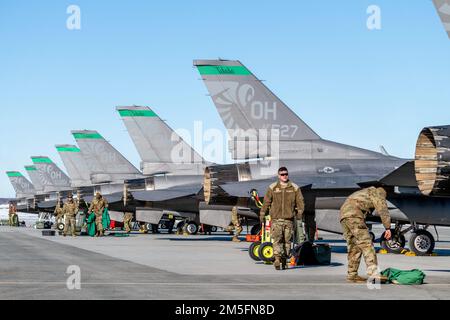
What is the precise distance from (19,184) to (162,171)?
54852 mm

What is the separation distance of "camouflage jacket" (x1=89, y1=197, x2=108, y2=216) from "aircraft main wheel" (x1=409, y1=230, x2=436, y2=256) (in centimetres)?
1784

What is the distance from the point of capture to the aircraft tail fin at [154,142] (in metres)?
39.4

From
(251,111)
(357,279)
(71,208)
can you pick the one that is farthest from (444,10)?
(71,208)

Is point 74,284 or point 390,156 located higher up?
point 390,156

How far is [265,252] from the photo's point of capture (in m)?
17.6

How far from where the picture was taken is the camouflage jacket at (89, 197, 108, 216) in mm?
36000

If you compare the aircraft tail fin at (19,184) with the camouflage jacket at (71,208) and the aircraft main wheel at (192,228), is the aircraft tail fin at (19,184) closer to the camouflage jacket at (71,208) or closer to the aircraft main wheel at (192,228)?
the aircraft main wheel at (192,228)

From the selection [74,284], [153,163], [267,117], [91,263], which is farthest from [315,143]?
[153,163]

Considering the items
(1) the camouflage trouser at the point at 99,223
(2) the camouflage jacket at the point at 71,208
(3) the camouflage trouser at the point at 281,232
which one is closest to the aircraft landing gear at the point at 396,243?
(3) the camouflage trouser at the point at 281,232

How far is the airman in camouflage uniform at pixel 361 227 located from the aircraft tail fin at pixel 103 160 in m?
38.2
